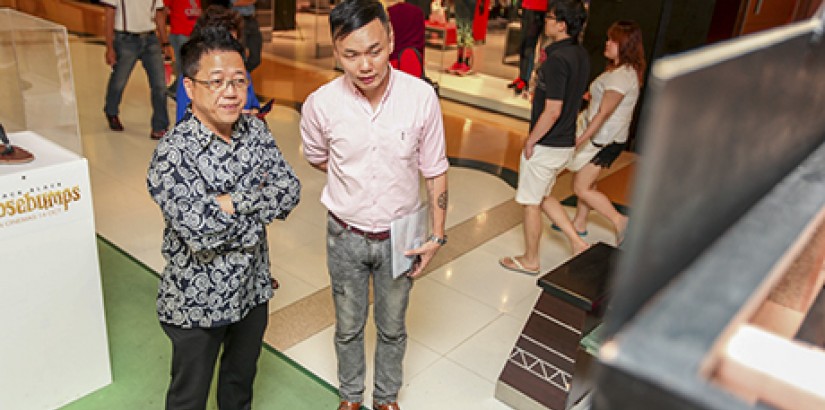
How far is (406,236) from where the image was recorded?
2342 mm

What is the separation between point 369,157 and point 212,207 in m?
0.56

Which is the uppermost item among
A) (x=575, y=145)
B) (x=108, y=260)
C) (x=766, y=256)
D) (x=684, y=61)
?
(x=684, y=61)

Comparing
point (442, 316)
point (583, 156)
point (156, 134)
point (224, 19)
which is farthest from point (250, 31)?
point (442, 316)

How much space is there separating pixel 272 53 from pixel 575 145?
26.2ft

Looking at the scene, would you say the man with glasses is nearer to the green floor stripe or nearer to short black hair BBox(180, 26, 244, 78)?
short black hair BBox(180, 26, 244, 78)

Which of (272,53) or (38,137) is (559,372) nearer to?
(38,137)

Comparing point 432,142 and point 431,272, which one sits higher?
point 432,142

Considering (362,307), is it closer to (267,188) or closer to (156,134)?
(267,188)

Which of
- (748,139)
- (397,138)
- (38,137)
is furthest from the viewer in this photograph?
(38,137)

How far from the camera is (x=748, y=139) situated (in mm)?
424

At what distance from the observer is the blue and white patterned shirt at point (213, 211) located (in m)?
1.90

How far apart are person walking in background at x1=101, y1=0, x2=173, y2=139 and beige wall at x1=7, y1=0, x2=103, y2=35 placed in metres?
5.96

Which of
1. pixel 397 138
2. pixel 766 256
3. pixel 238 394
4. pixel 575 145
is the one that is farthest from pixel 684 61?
pixel 575 145

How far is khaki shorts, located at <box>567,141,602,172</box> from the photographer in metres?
4.16
